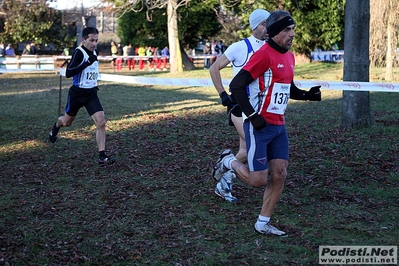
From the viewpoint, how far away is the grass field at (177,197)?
5508mm

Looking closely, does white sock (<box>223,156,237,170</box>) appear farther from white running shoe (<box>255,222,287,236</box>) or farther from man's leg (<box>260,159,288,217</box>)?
white running shoe (<box>255,222,287,236</box>)

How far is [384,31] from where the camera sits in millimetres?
22469

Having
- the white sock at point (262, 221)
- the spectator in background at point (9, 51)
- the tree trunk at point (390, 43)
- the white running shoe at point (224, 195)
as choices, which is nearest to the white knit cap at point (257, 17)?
the white running shoe at point (224, 195)

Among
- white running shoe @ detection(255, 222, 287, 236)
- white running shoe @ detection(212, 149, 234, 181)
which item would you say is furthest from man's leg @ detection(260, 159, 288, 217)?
white running shoe @ detection(212, 149, 234, 181)

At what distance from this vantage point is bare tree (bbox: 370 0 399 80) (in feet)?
72.1

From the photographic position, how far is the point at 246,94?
217 inches

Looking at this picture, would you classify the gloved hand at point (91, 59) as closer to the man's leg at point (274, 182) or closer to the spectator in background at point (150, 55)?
the man's leg at point (274, 182)

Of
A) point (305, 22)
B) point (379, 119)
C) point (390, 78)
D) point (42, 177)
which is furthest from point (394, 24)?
point (42, 177)

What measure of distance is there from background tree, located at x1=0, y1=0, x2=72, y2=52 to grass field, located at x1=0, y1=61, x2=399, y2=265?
32222 millimetres

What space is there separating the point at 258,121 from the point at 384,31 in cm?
1848

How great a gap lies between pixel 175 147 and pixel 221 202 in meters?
3.78

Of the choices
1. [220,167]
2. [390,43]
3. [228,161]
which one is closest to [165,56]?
[390,43]

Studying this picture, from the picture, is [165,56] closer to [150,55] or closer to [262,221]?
[150,55]

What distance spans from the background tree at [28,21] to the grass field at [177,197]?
3222cm
